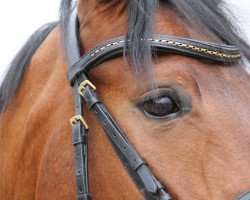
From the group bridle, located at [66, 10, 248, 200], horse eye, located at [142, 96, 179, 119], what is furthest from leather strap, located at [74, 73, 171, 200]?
horse eye, located at [142, 96, 179, 119]

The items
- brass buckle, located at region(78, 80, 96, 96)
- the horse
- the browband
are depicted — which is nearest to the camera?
the horse

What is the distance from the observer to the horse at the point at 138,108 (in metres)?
2.02

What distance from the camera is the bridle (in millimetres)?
2098

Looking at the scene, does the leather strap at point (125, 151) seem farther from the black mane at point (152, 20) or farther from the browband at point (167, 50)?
the black mane at point (152, 20)

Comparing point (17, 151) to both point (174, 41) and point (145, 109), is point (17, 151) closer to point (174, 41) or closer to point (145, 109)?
point (145, 109)

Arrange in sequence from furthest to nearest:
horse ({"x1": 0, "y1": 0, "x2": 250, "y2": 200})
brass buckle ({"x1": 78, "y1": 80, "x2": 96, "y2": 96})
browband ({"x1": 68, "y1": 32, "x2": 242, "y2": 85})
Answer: brass buckle ({"x1": 78, "y1": 80, "x2": 96, "y2": 96}), browband ({"x1": 68, "y1": 32, "x2": 242, "y2": 85}), horse ({"x1": 0, "y1": 0, "x2": 250, "y2": 200})

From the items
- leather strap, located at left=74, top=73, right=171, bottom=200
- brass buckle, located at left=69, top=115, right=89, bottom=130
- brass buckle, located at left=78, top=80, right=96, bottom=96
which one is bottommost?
leather strap, located at left=74, top=73, right=171, bottom=200

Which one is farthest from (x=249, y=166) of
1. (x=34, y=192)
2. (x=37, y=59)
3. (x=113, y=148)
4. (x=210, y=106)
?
(x=37, y=59)

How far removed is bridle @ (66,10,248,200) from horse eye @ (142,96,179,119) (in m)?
0.16

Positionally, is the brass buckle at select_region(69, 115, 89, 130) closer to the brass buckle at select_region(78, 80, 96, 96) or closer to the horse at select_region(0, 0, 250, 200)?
the horse at select_region(0, 0, 250, 200)

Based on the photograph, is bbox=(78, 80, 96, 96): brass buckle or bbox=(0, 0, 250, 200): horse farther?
bbox=(78, 80, 96, 96): brass buckle

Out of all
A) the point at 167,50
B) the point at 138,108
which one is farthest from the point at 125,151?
the point at 167,50

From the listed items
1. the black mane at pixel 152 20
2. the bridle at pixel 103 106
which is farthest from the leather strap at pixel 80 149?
the black mane at pixel 152 20

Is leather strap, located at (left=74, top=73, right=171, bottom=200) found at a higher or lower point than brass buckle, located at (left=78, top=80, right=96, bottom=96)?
lower
